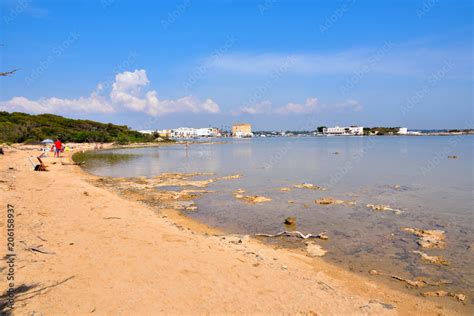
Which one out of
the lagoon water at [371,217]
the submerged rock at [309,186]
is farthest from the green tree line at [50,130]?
the lagoon water at [371,217]

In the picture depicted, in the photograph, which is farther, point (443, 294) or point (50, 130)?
point (50, 130)

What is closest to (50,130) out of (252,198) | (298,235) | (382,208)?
(252,198)

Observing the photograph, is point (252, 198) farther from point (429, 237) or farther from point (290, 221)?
point (429, 237)

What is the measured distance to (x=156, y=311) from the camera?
5520 millimetres

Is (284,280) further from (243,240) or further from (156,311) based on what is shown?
(243,240)

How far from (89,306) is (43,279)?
1.36m

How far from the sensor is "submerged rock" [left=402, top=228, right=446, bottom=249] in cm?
1114

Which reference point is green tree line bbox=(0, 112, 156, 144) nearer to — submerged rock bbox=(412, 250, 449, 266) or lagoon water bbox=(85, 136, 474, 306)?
lagoon water bbox=(85, 136, 474, 306)

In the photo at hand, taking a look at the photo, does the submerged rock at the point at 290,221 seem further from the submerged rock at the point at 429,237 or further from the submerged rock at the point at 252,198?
the submerged rock at the point at 252,198

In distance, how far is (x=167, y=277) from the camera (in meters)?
6.83

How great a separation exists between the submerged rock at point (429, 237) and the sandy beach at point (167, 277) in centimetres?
423

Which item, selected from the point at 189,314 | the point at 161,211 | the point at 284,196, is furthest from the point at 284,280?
the point at 284,196

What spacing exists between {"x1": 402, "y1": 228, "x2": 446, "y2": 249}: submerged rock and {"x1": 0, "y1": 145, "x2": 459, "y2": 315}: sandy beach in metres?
4.23

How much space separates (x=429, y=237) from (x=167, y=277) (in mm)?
9688
